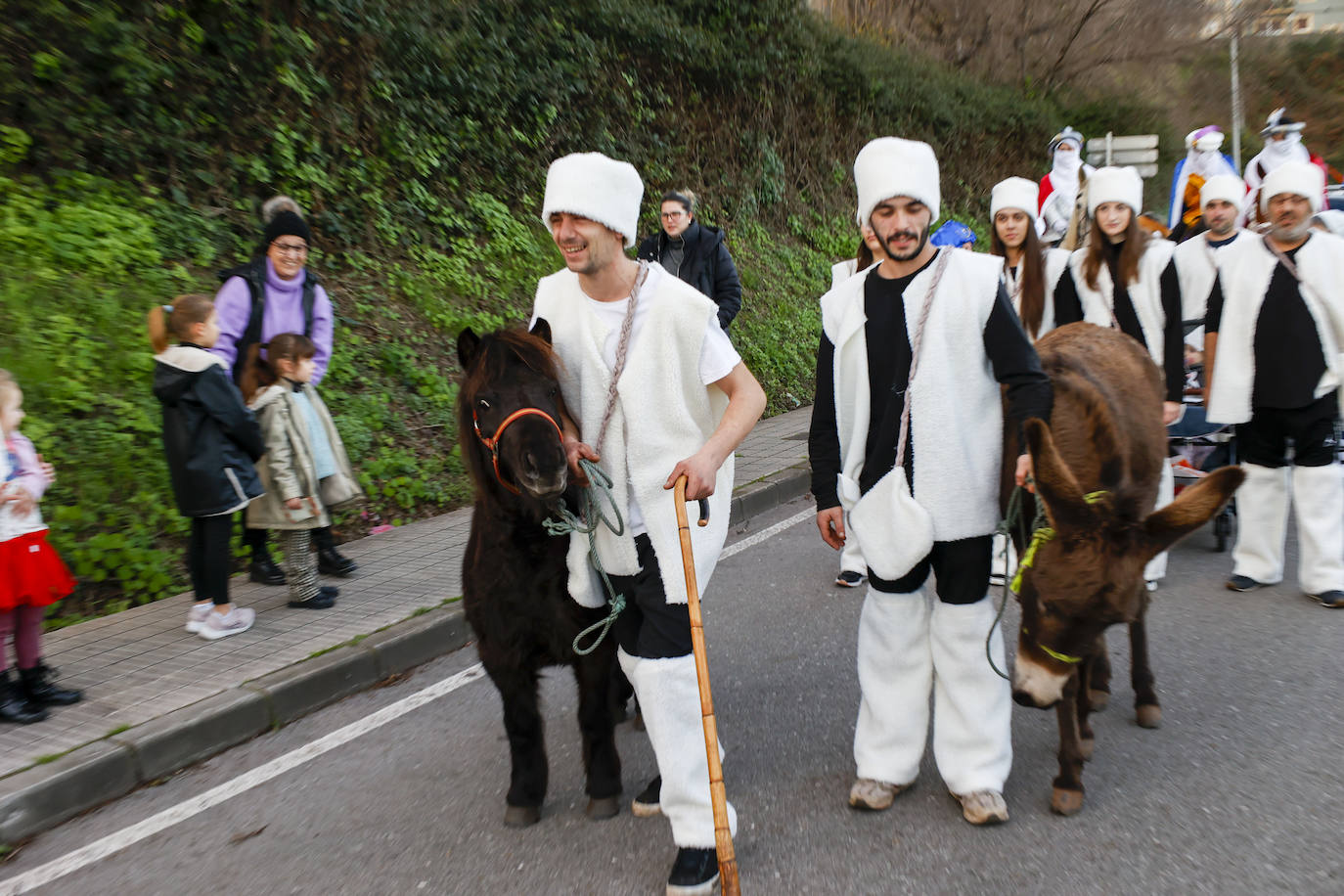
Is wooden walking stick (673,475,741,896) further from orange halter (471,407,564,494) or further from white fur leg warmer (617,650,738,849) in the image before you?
orange halter (471,407,564,494)

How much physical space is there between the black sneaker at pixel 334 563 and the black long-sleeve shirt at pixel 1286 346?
18.8 feet

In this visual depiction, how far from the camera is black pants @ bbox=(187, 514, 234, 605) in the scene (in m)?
5.62

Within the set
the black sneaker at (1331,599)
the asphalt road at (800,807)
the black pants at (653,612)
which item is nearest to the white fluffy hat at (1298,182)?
the black sneaker at (1331,599)

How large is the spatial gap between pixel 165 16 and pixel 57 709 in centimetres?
752

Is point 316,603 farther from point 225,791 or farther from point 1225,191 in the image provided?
point 1225,191

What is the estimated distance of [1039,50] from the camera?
30.3 metres

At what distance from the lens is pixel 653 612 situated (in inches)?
127

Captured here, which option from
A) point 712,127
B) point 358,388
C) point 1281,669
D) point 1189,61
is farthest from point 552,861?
point 1189,61

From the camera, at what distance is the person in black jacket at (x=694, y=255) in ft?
29.1

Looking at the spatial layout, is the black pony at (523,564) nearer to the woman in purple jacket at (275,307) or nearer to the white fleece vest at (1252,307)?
the woman in purple jacket at (275,307)

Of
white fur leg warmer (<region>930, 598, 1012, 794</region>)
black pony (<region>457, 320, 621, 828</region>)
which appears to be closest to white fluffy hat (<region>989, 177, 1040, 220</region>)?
white fur leg warmer (<region>930, 598, 1012, 794</region>)

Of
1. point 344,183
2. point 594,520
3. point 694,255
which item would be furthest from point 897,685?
point 344,183

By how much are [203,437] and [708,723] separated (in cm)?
380

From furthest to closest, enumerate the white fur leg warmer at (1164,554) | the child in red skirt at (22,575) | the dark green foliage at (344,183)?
the dark green foliage at (344,183), the white fur leg warmer at (1164,554), the child in red skirt at (22,575)
